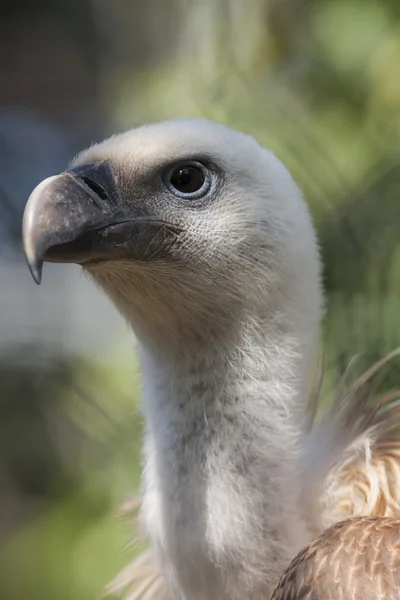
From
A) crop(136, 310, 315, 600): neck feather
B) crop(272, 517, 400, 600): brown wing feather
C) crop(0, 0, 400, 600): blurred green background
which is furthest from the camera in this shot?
crop(0, 0, 400, 600): blurred green background

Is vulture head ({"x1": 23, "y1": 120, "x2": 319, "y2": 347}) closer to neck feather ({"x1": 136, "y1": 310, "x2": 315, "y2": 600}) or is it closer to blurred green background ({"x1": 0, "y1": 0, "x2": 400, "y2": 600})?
neck feather ({"x1": 136, "y1": 310, "x2": 315, "y2": 600})

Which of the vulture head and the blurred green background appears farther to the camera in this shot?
the blurred green background

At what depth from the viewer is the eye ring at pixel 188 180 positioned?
110 centimetres

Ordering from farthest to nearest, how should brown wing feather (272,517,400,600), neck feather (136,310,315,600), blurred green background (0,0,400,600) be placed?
1. blurred green background (0,0,400,600)
2. neck feather (136,310,315,600)
3. brown wing feather (272,517,400,600)

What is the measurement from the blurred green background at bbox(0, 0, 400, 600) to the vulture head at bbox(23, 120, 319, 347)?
1.42ft

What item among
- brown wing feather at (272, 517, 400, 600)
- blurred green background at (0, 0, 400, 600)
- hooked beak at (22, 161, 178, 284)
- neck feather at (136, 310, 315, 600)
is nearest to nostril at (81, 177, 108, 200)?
hooked beak at (22, 161, 178, 284)

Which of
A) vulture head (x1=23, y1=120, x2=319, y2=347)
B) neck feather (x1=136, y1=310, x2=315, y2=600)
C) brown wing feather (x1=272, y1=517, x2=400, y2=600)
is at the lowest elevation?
brown wing feather (x1=272, y1=517, x2=400, y2=600)

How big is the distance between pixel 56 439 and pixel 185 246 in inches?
68.8

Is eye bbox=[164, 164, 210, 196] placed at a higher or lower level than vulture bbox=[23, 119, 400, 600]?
higher

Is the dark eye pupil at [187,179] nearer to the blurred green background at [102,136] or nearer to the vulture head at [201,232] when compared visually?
the vulture head at [201,232]

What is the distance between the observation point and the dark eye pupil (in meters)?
1.10

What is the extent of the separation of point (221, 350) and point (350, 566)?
0.32 meters

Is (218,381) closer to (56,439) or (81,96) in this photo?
(56,439)

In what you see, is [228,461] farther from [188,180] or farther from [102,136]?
[102,136]
